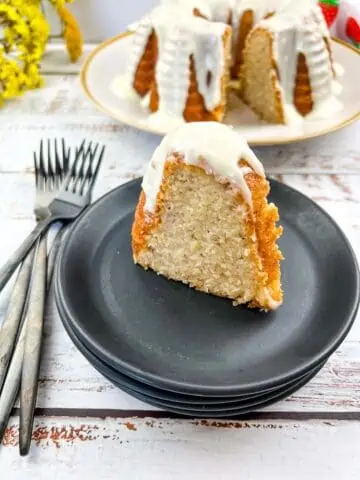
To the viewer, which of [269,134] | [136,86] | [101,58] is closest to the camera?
[269,134]

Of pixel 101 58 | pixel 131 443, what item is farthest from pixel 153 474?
pixel 101 58

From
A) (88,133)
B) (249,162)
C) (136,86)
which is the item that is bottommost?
(88,133)

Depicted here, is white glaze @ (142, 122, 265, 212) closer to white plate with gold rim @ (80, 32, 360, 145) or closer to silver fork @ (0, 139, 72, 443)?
silver fork @ (0, 139, 72, 443)

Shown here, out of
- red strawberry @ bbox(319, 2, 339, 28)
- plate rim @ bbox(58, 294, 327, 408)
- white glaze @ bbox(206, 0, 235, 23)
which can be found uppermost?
white glaze @ bbox(206, 0, 235, 23)

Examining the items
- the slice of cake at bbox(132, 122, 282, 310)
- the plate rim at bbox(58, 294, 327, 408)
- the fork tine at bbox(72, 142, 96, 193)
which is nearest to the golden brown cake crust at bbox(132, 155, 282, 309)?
the slice of cake at bbox(132, 122, 282, 310)

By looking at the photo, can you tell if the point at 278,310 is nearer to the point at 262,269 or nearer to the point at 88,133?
the point at 262,269

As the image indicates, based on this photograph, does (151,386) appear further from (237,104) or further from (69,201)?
(237,104)
